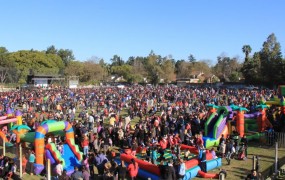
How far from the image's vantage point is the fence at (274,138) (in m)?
16.1

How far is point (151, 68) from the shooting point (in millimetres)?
90625

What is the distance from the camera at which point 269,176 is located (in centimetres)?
1139

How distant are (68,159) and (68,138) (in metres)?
1.00

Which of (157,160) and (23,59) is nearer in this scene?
(157,160)

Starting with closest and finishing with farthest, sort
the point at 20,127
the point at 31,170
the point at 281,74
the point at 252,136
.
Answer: the point at 31,170, the point at 20,127, the point at 252,136, the point at 281,74

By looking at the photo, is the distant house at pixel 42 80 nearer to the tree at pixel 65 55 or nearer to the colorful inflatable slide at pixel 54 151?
the tree at pixel 65 55

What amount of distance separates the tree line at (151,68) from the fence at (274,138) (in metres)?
42.2

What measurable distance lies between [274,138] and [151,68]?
245 ft

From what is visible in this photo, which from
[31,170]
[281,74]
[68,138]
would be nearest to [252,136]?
[68,138]

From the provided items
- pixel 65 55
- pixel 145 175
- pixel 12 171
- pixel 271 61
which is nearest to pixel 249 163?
pixel 145 175

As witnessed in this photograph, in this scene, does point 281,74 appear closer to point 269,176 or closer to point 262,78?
point 262,78

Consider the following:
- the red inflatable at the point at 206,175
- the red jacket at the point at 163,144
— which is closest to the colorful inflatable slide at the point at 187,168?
the red inflatable at the point at 206,175

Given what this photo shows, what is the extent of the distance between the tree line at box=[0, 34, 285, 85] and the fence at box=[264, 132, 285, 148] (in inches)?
1663

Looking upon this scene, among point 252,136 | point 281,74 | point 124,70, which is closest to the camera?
point 252,136
